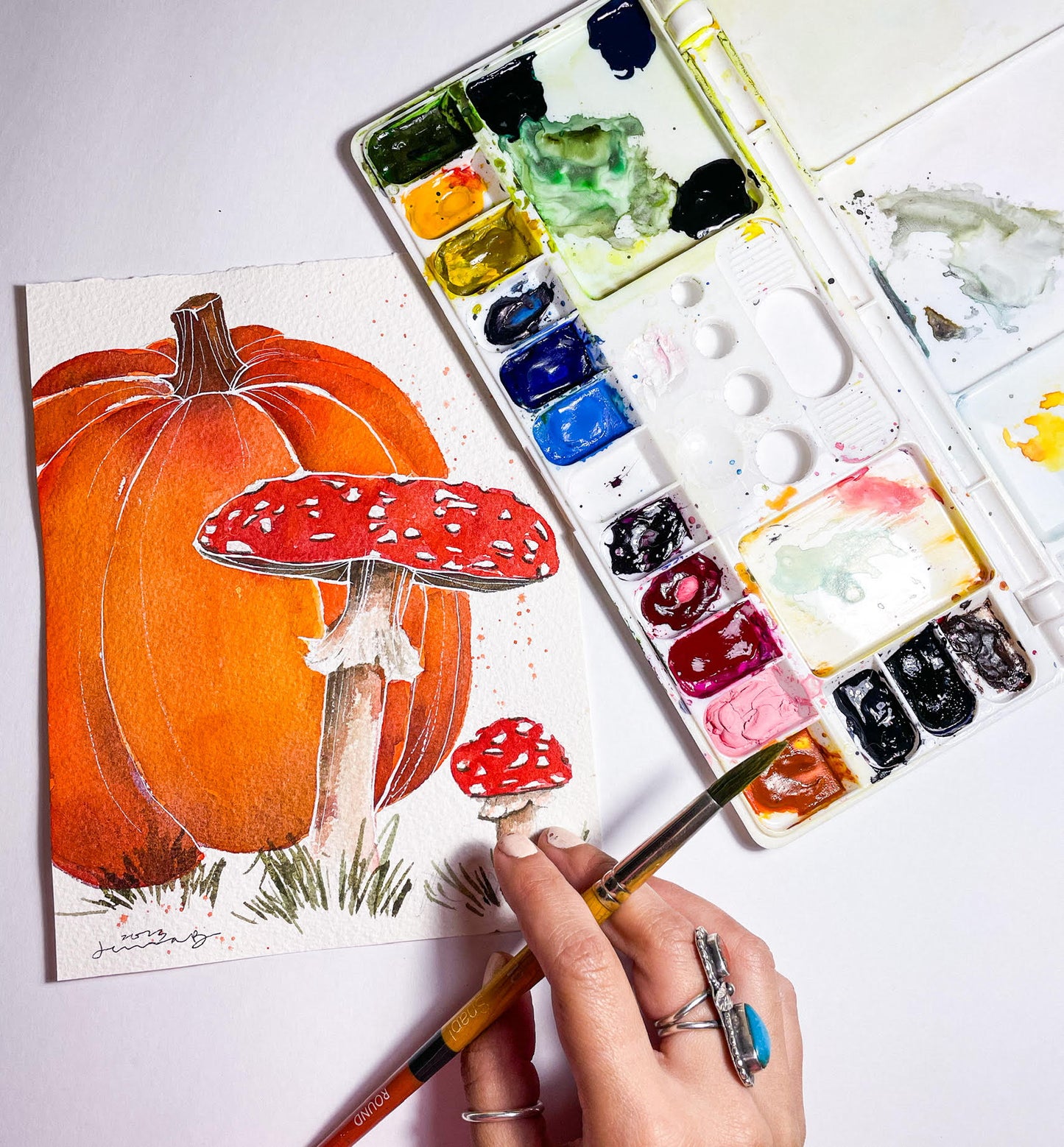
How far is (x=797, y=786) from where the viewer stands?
0.86 meters

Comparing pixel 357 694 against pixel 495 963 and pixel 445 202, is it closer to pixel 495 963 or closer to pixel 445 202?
pixel 495 963

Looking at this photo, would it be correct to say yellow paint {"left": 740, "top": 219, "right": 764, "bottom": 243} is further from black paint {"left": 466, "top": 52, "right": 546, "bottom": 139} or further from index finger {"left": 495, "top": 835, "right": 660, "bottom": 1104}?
index finger {"left": 495, "top": 835, "right": 660, "bottom": 1104}

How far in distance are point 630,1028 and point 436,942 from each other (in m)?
0.28

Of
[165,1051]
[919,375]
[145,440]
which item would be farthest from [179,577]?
[919,375]

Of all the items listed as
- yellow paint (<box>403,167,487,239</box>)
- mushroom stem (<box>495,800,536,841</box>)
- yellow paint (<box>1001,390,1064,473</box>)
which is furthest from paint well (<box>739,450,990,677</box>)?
yellow paint (<box>403,167,487,239</box>)

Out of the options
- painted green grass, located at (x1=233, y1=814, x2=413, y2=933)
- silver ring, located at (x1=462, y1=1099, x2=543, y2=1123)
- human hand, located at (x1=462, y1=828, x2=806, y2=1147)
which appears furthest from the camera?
painted green grass, located at (x1=233, y1=814, x2=413, y2=933)

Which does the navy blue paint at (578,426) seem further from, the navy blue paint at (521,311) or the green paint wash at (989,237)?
the green paint wash at (989,237)

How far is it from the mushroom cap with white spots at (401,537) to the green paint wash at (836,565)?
0.77ft

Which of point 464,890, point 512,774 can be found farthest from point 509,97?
point 464,890

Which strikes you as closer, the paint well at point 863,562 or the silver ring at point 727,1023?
the silver ring at point 727,1023

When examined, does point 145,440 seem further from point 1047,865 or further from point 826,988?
point 1047,865

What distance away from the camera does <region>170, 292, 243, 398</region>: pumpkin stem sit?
903mm

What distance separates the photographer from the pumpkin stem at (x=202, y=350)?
2.96 ft

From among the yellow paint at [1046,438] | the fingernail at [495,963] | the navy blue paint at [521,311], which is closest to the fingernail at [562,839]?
the fingernail at [495,963]
